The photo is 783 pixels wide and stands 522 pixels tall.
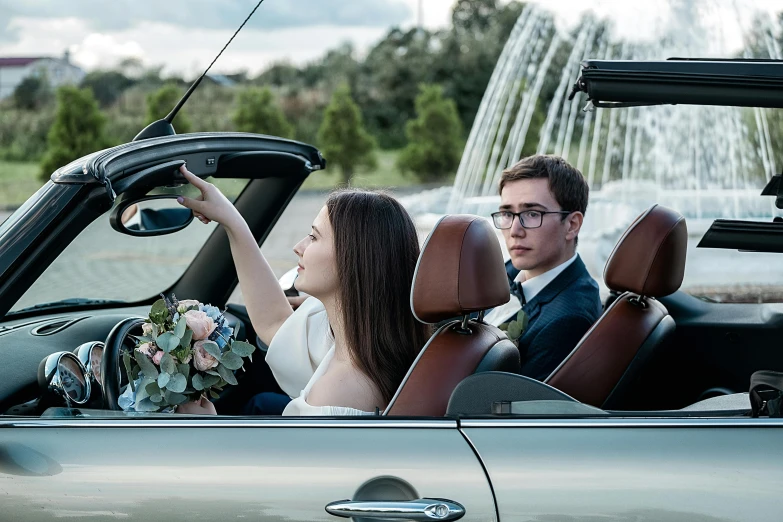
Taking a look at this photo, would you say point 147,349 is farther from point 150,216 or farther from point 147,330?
point 150,216

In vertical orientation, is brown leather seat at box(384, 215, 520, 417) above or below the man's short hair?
below

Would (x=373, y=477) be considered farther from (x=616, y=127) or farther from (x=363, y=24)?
(x=363, y=24)

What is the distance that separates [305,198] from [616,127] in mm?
5334

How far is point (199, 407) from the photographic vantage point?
2.41 metres

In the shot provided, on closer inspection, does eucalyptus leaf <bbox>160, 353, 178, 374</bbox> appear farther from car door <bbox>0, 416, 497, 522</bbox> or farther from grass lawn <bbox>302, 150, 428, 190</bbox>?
grass lawn <bbox>302, 150, 428, 190</bbox>

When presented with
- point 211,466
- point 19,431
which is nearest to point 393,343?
point 211,466

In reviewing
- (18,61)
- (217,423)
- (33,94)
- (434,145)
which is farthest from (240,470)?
(18,61)

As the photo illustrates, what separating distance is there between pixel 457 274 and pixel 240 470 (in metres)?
0.66

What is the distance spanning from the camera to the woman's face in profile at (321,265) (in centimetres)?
254

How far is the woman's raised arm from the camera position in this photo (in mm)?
2838

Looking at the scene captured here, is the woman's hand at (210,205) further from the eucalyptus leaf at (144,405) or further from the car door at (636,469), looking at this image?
the car door at (636,469)

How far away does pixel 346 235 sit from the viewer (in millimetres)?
2521

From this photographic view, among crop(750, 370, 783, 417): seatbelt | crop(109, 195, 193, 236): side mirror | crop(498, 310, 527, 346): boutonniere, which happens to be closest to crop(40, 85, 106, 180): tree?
crop(109, 195, 193, 236): side mirror

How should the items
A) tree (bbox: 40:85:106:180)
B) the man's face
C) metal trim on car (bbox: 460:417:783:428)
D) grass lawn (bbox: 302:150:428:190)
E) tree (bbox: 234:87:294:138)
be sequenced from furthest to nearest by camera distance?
grass lawn (bbox: 302:150:428:190), tree (bbox: 234:87:294:138), tree (bbox: 40:85:106:180), the man's face, metal trim on car (bbox: 460:417:783:428)
